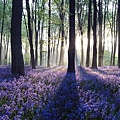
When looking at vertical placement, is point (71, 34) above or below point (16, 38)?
above

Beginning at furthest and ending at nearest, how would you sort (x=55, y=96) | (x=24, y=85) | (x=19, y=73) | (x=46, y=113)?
(x=19, y=73) < (x=24, y=85) < (x=55, y=96) < (x=46, y=113)

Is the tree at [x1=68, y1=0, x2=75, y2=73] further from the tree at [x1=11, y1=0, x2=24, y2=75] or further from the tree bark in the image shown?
the tree at [x1=11, y1=0, x2=24, y2=75]

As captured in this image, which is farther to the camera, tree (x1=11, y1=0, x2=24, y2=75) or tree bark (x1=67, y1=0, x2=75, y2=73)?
tree bark (x1=67, y1=0, x2=75, y2=73)

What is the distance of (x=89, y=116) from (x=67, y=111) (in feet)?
2.00

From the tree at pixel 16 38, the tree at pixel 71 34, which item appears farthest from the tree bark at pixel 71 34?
the tree at pixel 16 38

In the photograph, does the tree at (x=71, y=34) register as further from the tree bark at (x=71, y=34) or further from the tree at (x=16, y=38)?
the tree at (x=16, y=38)

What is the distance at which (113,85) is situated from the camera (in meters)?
8.37

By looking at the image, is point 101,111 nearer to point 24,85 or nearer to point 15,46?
point 24,85

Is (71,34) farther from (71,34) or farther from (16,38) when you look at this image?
(16,38)

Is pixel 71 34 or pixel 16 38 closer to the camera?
pixel 16 38

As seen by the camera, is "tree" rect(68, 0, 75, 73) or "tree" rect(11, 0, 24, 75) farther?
"tree" rect(68, 0, 75, 73)

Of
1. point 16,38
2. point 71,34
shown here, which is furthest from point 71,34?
point 16,38

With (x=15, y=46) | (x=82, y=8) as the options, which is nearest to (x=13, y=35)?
(x=15, y=46)

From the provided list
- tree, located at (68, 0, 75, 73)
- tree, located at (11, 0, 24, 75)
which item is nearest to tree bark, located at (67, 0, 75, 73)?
tree, located at (68, 0, 75, 73)
